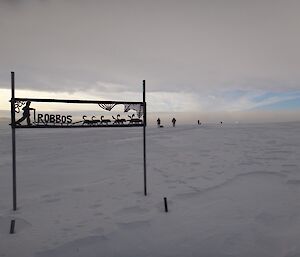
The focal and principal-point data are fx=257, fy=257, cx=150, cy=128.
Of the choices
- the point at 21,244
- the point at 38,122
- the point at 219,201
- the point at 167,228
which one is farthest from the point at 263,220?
the point at 38,122

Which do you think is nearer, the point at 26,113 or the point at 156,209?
the point at 26,113

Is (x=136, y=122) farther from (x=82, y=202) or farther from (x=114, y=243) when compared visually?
(x=114, y=243)

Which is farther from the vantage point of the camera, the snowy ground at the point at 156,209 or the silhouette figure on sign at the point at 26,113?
the silhouette figure on sign at the point at 26,113

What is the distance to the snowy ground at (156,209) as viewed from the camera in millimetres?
4488

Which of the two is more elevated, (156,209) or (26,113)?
(26,113)

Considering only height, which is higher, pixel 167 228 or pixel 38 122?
pixel 38 122

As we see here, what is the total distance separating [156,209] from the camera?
6.02 m

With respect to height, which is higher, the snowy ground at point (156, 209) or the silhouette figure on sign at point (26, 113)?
the silhouette figure on sign at point (26, 113)

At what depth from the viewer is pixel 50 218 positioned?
561cm

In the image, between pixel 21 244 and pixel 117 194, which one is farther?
pixel 117 194

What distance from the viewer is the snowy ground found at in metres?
4.49

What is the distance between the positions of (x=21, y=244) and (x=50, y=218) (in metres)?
1.05

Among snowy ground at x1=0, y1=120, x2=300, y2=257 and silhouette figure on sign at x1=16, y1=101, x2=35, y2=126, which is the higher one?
silhouette figure on sign at x1=16, y1=101, x2=35, y2=126

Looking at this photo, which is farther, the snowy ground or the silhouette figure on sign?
the silhouette figure on sign
